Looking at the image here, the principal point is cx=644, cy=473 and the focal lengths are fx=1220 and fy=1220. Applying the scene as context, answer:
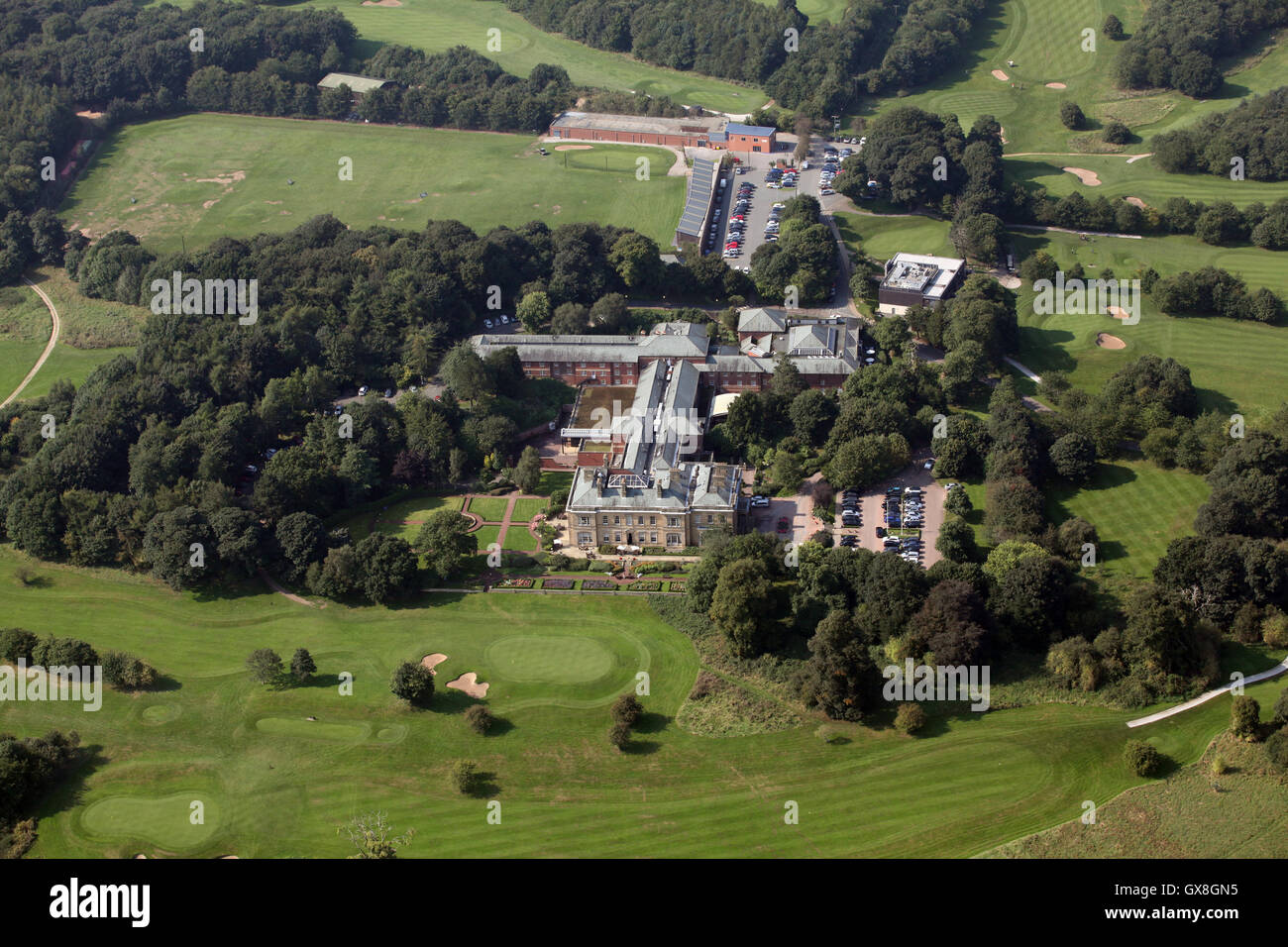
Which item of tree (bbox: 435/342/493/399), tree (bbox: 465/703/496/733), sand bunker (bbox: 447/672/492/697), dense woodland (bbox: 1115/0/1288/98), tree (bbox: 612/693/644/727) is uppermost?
dense woodland (bbox: 1115/0/1288/98)

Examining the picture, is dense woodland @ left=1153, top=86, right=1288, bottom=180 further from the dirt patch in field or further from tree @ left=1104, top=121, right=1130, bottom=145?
the dirt patch in field

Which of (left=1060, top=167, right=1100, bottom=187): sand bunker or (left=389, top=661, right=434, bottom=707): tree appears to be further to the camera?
(left=1060, top=167, right=1100, bottom=187): sand bunker

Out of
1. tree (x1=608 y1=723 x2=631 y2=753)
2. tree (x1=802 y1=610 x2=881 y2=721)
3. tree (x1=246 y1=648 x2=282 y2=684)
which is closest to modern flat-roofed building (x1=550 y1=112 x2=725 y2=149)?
tree (x1=802 y1=610 x2=881 y2=721)

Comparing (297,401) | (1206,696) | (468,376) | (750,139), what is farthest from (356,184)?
(1206,696)

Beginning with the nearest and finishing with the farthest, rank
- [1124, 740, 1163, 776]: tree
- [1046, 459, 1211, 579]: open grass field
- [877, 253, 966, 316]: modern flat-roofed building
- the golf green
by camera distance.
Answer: [1124, 740, 1163, 776]: tree < the golf green < [1046, 459, 1211, 579]: open grass field < [877, 253, 966, 316]: modern flat-roofed building

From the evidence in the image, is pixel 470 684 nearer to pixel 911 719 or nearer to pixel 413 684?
pixel 413 684

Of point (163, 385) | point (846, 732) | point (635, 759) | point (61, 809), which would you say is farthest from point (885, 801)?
point (163, 385)
